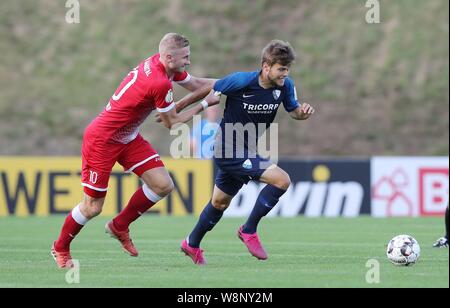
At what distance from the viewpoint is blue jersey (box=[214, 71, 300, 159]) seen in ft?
32.5

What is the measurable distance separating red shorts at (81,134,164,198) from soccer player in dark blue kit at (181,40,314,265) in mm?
769

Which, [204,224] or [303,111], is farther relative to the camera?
[204,224]

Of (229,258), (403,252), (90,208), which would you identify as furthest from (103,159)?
(403,252)

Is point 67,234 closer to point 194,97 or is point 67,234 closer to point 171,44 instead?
point 194,97

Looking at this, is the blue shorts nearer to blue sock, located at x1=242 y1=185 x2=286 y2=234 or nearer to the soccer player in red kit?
blue sock, located at x1=242 y1=185 x2=286 y2=234

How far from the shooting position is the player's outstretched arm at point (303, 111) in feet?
32.5

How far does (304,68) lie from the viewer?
27562mm

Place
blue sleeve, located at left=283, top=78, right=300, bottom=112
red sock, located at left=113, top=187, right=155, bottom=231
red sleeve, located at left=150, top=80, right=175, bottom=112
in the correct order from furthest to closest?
red sock, located at left=113, top=187, right=155, bottom=231, blue sleeve, located at left=283, top=78, right=300, bottom=112, red sleeve, located at left=150, top=80, right=175, bottom=112

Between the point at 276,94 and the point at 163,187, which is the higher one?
the point at 276,94

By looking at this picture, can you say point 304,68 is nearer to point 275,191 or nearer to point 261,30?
point 261,30

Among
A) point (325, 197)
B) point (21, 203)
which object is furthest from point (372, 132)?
point (21, 203)

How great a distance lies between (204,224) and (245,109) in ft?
3.87

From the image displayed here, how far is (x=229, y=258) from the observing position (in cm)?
1046

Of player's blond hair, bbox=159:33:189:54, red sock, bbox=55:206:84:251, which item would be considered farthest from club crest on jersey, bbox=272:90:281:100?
red sock, bbox=55:206:84:251
